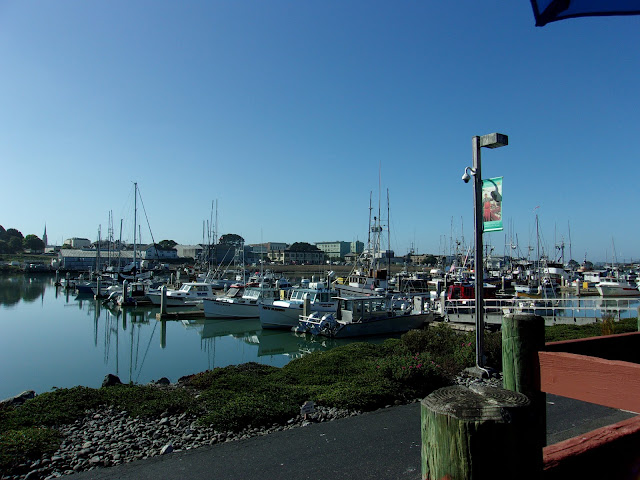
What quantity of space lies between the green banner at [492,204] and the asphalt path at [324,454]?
3.74 meters

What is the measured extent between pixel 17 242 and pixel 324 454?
7518 inches

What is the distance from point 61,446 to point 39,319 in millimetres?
36916

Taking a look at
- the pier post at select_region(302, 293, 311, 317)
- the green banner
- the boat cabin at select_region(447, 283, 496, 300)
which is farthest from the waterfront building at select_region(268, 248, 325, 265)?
the green banner

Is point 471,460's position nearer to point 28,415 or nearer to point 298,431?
point 298,431

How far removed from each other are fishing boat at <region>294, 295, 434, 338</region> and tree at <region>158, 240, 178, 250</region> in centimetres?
15082

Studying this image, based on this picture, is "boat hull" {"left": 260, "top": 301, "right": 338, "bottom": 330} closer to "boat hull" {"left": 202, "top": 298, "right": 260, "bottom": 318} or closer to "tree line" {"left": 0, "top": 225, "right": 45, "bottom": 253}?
"boat hull" {"left": 202, "top": 298, "right": 260, "bottom": 318}

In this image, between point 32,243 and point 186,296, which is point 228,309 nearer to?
point 186,296

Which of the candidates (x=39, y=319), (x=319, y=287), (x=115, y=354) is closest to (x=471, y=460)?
(x=115, y=354)

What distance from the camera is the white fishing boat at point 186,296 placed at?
45.9 m

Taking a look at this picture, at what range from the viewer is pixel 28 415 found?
9414 mm

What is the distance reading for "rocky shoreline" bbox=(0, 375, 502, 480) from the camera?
7.16m

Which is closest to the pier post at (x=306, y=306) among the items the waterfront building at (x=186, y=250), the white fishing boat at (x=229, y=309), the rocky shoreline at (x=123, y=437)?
the white fishing boat at (x=229, y=309)

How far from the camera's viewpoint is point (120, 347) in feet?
92.4

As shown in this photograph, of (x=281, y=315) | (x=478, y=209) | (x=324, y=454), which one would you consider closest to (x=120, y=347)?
(x=281, y=315)
